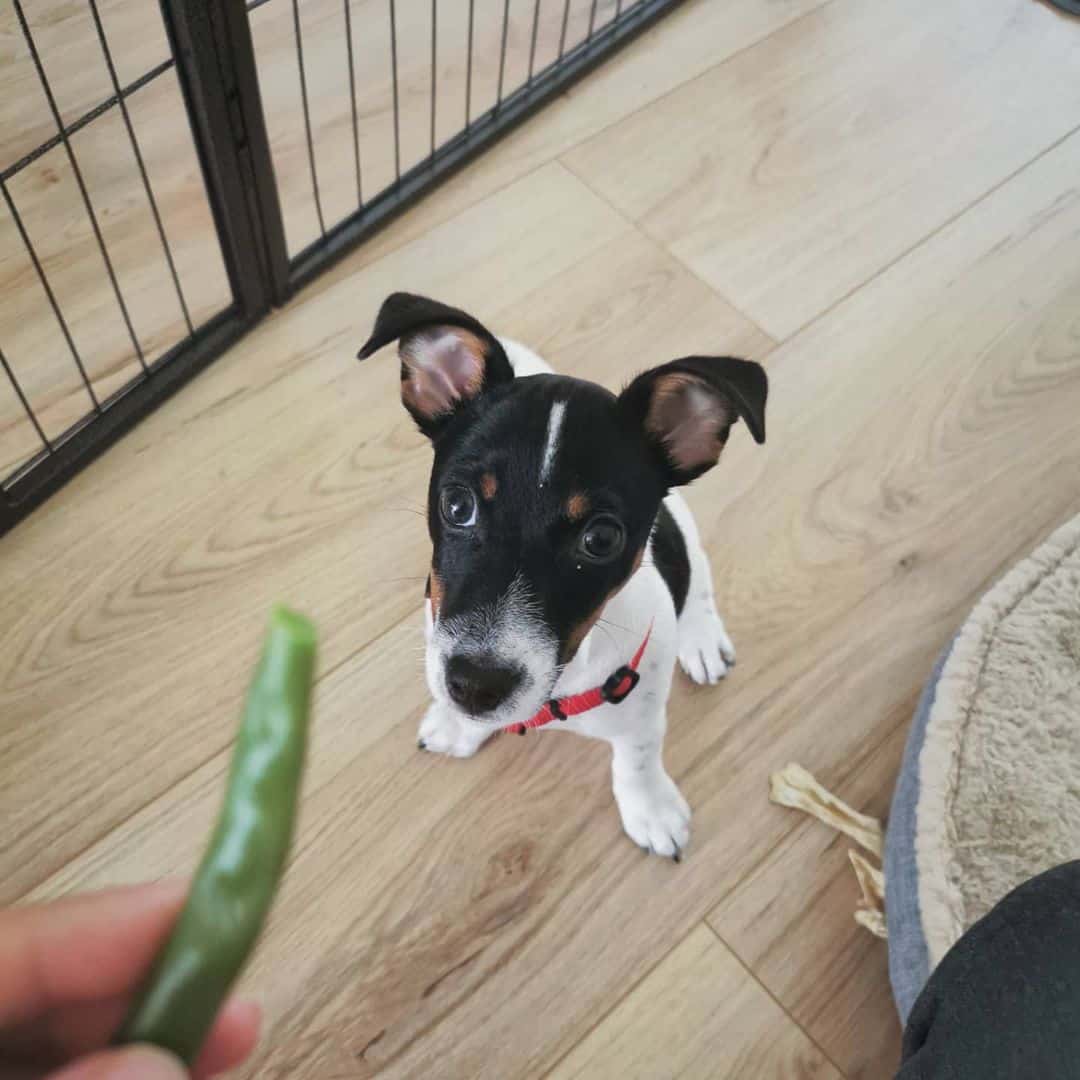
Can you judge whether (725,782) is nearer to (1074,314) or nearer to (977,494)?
(977,494)

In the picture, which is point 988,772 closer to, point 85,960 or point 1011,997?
point 1011,997

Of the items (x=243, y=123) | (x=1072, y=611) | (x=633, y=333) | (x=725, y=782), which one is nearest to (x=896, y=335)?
(x=633, y=333)

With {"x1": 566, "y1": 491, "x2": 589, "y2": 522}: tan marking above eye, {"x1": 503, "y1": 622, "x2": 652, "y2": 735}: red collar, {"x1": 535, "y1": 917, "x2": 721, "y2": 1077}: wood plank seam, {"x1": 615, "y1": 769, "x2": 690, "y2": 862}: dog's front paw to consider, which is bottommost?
{"x1": 535, "y1": 917, "x2": 721, "y2": 1077}: wood plank seam

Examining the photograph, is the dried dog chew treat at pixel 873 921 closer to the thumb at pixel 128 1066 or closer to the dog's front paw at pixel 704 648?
the dog's front paw at pixel 704 648

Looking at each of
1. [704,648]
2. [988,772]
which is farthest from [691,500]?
[988,772]

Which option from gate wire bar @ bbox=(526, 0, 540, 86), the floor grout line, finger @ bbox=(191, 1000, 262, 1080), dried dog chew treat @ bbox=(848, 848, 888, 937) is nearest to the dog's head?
finger @ bbox=(191, 1000, 262, 1080)

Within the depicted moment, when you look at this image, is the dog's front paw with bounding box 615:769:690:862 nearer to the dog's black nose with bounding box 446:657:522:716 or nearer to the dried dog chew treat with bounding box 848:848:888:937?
the dried dog chew treat with bounding box 848:848:888:937

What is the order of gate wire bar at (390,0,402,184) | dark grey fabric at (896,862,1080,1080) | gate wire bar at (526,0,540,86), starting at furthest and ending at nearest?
1. gate wire bar at (526,0,540,86)
2. gate wire bar at (390,0,402,184)
3. dark grey fabric at (896,862,1080,1080)

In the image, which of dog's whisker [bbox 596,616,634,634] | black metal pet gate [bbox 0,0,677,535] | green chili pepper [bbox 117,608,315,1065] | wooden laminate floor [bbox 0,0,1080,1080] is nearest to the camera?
green chili pepper [bbox 117,608,315,1065]
